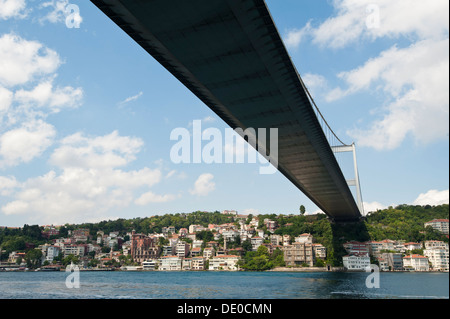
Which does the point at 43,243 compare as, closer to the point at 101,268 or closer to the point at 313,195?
the point at 101,268

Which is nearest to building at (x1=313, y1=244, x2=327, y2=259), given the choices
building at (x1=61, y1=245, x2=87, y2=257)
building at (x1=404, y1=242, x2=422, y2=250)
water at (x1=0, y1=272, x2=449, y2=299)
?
building at (x1=404, y1=242, x2=422, y2=250)

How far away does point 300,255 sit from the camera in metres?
79.5

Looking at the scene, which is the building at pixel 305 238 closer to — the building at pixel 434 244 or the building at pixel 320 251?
the building at pixel 320 251

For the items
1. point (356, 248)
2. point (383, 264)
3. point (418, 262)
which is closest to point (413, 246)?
point (418, 262)

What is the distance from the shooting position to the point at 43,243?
330 ft

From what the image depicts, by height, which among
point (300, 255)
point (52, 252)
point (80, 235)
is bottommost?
point (52, 252)

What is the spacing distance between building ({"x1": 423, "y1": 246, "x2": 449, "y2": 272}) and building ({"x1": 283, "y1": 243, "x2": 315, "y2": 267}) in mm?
22525

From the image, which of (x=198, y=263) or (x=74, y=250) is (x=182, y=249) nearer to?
(x=198, y=263)

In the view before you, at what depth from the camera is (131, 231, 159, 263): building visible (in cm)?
10325

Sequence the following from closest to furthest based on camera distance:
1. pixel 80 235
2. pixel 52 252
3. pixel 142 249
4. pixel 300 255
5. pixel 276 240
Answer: pixel 300 255 < pixel 52 252 < pixel 276 240 < pixel 142 249 < pixel 80 235

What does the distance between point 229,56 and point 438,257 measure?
70.7 metres

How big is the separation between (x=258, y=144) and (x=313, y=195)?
18.7m

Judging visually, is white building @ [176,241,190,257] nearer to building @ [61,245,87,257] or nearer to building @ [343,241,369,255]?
building @ [61,245,87,257]
